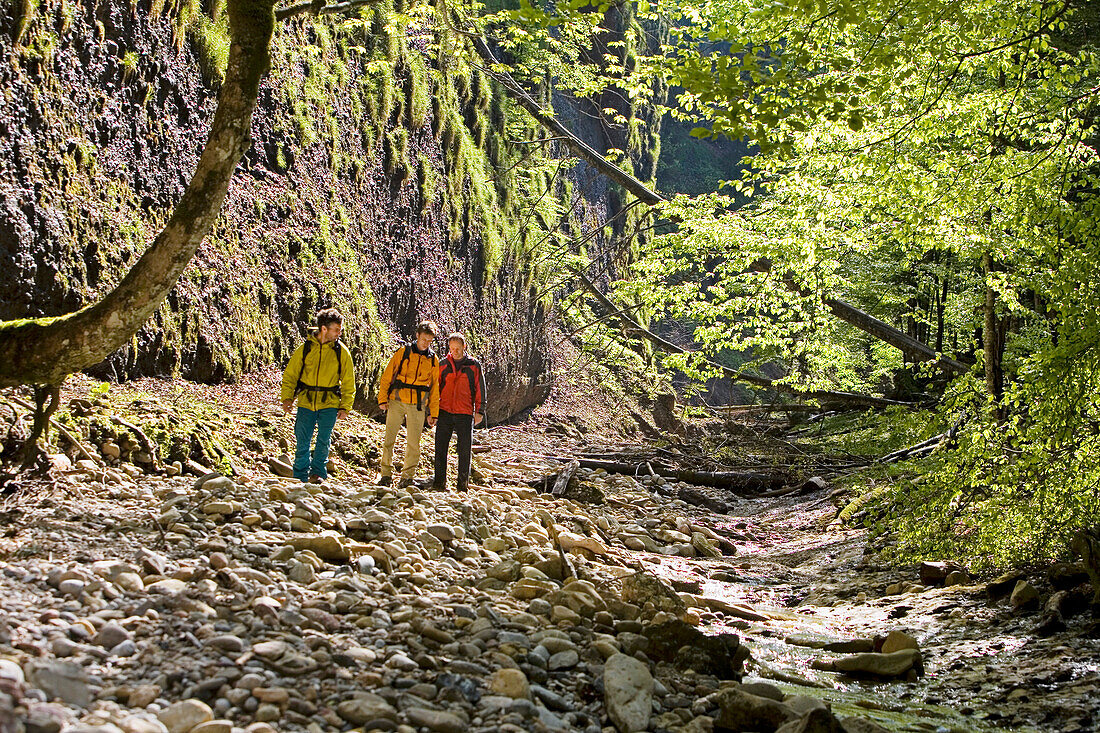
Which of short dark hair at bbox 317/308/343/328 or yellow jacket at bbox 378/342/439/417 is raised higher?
short dark hair at bbox 317/308/343/328

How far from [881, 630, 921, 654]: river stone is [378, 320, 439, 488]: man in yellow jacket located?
207 inches

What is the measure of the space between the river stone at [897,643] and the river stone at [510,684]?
101 inches

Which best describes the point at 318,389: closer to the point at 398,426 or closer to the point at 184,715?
the point at 398,426

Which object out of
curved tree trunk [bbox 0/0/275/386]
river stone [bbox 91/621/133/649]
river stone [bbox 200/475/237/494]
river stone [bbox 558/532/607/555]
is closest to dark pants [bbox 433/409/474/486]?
→ river stone [bbox 558/532/607/555]

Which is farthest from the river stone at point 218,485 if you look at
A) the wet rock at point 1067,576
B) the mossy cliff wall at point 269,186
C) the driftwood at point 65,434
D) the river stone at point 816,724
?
the wet rock at point 1067,576

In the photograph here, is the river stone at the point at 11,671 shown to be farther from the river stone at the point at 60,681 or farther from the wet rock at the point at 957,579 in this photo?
the wet rock at the point at 957,579

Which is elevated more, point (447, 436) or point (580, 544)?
point (447, 436)

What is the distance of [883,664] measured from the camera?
4609 millimetres

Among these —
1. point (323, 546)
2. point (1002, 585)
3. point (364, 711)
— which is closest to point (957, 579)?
point (1002, 585)

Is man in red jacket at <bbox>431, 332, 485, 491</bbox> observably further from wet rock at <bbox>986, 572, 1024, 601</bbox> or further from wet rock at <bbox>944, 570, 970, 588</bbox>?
wet rock at <bbox>986, 572, 1024, 601</bbox>

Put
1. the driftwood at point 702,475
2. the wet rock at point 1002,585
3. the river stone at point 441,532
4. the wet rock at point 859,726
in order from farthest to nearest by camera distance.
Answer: the driftwood at point 702,475 → the river stone at point 441,532 → the wet rock at point 1002,585 → the wet rock at point 859,726

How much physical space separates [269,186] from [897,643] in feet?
28.5

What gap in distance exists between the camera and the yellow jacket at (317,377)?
7.50 m

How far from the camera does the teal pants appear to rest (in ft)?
24.1
